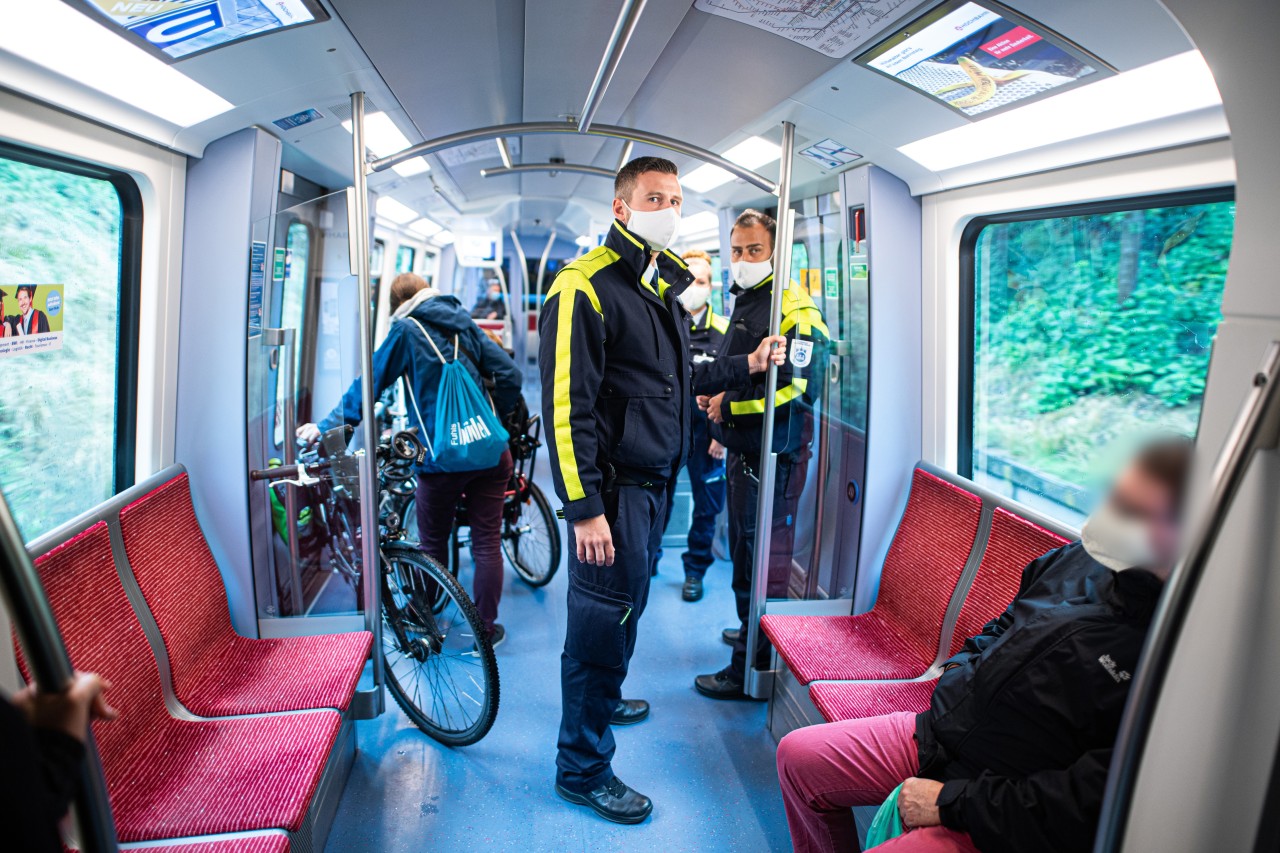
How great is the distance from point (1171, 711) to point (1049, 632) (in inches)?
12.0

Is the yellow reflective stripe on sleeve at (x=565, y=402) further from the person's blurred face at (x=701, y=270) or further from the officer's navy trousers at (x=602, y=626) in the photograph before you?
the person's blurred face at (x=701, y=270)

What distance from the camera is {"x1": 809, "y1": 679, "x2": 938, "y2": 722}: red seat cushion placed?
99.6 inches

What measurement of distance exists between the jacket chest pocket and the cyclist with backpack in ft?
3.65

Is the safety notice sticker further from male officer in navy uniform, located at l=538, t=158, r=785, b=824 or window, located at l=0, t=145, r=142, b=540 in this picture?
window, located at l=0, t=145, r=142, b=540

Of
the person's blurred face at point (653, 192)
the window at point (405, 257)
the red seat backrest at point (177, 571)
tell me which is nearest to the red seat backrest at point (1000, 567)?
the person's blurred face at point (653, 192)

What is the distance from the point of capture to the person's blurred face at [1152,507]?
4.24ft

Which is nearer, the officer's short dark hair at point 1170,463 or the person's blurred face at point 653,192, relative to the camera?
the officer's short dark hair at point 1170,463

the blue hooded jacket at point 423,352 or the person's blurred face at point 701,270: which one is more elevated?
the person's blurred face at point 701,270

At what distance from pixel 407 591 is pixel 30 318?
1.65 metres

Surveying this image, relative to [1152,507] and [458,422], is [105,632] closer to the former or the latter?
[458,422]

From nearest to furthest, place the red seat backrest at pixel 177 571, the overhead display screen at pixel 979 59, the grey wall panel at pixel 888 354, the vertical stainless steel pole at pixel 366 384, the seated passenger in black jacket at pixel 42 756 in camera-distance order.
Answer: the seated passenger in black jacket at pixel 42 756
the overhead display screen at pixel 979 59
the red seat backrest at pixel 177 571
the vertical stainless steel pole at pixel 366 384
the grey wall panel at pixel 888 354


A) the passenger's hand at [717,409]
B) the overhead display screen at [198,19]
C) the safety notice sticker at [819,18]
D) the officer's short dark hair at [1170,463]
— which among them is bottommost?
the officer's short dark hair at [1170,463]

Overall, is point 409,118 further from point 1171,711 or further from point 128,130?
point 1171,711

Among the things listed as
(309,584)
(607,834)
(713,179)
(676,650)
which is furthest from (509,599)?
(713,179)
